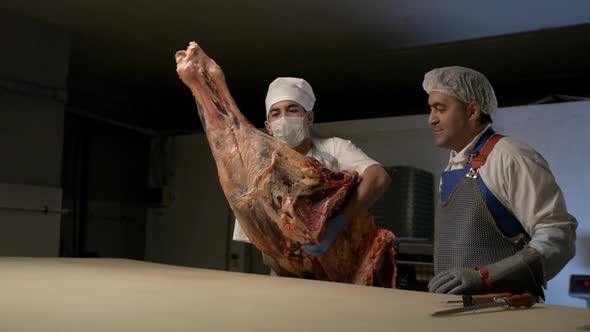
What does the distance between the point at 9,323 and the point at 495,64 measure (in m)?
3.53

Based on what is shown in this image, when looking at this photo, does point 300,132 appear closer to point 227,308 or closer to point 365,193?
point 365,193

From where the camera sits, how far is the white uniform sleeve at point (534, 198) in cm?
134

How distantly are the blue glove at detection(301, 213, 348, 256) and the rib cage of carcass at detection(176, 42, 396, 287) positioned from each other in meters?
0.02

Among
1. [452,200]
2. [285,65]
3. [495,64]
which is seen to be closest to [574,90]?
[495,64]

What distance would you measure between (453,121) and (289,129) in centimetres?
44

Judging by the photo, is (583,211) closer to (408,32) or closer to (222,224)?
(408,32)

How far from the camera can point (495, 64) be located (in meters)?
3.72

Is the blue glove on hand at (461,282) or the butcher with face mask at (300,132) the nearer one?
the blue glove on hand at (461,282)

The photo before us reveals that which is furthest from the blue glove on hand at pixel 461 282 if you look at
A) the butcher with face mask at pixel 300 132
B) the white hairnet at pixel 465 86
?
the white hairnet at pixel 465 86

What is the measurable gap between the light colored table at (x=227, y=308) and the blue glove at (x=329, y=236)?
0.18 m

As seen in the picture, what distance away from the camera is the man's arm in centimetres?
141

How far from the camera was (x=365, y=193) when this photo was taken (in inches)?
Result: 55.4

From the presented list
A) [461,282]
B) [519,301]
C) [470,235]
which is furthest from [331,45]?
[519,301]

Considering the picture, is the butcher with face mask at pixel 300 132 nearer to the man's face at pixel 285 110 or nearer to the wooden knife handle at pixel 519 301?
the man's face at pixel 285 110
